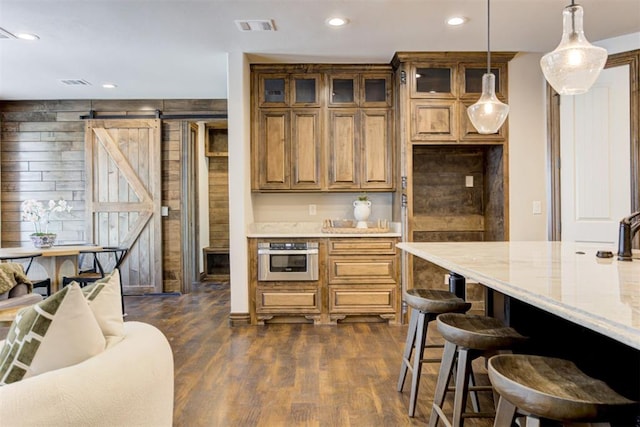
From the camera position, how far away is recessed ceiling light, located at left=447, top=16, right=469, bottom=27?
3322mm

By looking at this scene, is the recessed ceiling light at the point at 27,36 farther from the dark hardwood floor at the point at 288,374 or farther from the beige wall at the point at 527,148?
the beige wall at the point at 527,148

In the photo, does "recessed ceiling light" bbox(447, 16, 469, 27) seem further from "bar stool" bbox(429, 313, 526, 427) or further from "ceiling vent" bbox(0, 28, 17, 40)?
"ceiling vent" bbox(0, 28, 17, 40)

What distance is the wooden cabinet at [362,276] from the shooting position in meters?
4.09

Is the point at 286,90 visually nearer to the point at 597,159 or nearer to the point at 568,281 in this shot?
the point at 597,159

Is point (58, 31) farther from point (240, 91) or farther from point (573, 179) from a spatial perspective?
point (573, 179)

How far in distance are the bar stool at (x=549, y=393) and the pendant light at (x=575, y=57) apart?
1633mm

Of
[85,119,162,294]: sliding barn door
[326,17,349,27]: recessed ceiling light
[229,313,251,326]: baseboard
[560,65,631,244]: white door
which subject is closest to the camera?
[326,17,349,27]: recessed ceiling light

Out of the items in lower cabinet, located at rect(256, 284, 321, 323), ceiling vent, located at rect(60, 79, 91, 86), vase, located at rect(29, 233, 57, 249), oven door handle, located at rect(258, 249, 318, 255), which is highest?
ceiling vent, located at rect(60, 79, 91, 86)

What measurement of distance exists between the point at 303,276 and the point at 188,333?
1181 mm

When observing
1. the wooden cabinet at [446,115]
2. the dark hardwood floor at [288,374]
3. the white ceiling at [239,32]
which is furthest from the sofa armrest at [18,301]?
the wooden cabinet at [446,115]

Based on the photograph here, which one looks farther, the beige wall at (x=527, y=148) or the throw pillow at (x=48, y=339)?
the beige wall at (x=527, y=148)

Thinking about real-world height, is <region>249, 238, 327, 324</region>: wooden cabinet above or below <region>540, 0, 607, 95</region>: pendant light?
below

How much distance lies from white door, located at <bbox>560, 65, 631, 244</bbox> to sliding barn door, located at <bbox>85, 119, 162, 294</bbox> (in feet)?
16.0

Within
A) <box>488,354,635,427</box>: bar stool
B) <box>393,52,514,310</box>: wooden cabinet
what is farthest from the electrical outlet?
<box>488,354,635,427</box>: bar stool
